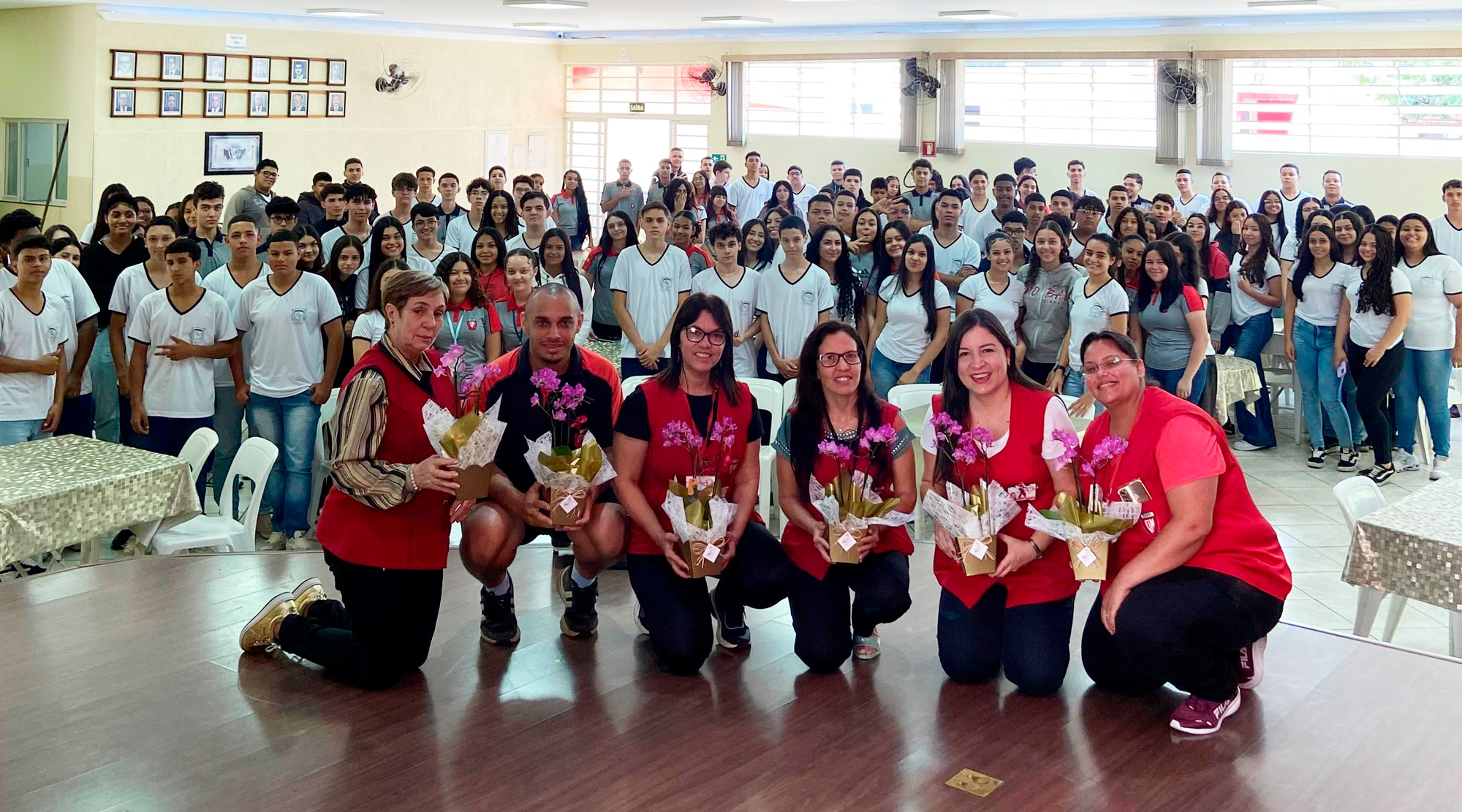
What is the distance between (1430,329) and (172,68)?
481 inches

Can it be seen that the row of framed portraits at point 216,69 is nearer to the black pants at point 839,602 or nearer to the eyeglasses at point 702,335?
the eyeglasses at point 702,335

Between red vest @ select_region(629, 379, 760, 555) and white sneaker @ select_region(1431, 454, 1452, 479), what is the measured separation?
531cm

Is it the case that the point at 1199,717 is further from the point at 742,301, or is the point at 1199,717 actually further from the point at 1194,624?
the point at 742,301

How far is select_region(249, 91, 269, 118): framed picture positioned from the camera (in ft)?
48.7

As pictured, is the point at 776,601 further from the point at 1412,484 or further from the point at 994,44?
the point at 994,44

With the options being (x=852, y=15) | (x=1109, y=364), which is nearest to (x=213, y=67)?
(x=852, y=15)

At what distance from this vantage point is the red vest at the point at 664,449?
13.4ft

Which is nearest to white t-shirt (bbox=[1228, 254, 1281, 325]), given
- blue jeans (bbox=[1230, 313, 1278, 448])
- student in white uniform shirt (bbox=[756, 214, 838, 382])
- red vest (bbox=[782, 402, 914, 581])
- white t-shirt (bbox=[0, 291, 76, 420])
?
blue jeans (bbox=[1230, 313, 1278, 448])

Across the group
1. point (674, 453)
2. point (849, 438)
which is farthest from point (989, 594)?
point (674, 453)

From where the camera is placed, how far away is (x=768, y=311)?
272 inches

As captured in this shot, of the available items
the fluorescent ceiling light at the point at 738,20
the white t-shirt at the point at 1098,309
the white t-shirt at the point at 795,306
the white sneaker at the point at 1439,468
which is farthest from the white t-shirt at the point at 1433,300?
the fluorescent ceiling light at the point at 738,20

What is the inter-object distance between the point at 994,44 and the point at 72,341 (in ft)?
40.5

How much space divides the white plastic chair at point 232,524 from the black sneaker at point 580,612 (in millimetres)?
1498

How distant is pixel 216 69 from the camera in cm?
1444
